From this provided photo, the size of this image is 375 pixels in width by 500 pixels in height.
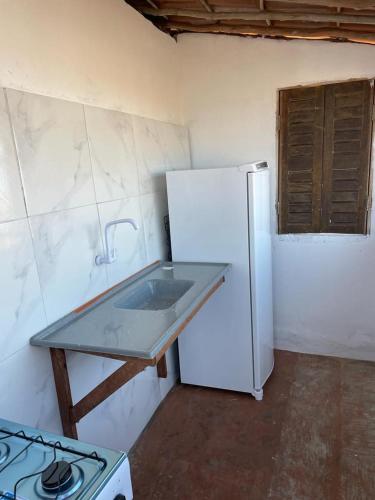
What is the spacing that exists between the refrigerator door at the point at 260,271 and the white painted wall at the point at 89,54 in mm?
877

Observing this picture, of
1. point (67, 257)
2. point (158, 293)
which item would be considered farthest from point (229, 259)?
point (67, 257)

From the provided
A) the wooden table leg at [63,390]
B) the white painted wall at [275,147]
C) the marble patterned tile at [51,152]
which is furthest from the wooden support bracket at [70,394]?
the white painted wall at [275,147]

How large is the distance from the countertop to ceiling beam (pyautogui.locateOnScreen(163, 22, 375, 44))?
5.67ft

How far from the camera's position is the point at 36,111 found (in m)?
1.39

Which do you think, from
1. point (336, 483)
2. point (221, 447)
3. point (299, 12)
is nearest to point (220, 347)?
point (221, 447)

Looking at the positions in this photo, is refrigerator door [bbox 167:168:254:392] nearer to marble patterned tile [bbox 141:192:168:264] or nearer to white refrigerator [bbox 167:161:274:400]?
white refrigerator [bbox 167:161:274:400]

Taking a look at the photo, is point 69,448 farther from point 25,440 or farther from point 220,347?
point 220,347

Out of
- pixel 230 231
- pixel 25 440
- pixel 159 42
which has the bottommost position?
pixel 25 440

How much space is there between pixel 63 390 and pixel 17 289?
1.63 ft

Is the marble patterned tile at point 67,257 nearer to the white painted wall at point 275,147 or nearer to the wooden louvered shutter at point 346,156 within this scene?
the white painted wall at point 275,147

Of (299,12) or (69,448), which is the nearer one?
(69,448)

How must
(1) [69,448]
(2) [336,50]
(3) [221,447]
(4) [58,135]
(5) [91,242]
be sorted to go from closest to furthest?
(1) [69,448] < (4) [58,135] < (5) [91,242] < (3) [221,447] < (2) [336,50]

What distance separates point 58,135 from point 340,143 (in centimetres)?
190

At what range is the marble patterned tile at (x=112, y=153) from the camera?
1739mm
